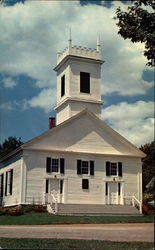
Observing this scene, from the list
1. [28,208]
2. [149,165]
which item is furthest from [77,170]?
[149,165]

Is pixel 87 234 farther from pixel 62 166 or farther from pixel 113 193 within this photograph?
pixel 113 193

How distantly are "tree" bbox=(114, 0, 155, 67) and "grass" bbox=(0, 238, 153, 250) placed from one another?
535 centimetres

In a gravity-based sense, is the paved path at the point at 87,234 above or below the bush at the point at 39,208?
below

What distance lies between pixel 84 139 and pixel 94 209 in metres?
5.57

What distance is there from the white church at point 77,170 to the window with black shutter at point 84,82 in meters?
1.49

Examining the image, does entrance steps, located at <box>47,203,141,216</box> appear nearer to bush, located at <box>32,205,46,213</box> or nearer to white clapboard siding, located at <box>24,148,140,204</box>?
bush, located at <box>32,205,46,213</box>

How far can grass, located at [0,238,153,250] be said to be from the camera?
12414 mm

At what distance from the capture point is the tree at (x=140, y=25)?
14.2m

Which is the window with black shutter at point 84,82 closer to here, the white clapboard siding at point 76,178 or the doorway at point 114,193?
the white clapboard siding at point 76,178

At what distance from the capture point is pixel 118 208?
3098 cm

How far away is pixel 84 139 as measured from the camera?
33.4 meters

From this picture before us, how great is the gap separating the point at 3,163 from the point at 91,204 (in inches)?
360

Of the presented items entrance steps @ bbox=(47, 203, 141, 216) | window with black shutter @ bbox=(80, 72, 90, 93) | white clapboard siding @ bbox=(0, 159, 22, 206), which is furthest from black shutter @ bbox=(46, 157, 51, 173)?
window with black shutter @ bbox=(80, 72, 90, 93)

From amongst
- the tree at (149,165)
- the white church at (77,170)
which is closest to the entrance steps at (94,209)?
the white church at (77,170)
